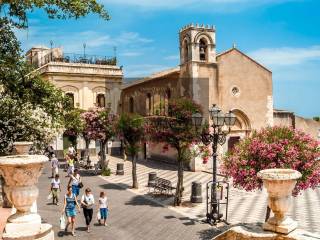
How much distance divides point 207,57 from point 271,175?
2511 cm

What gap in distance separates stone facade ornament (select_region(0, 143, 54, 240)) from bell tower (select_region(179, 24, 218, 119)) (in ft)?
80.8

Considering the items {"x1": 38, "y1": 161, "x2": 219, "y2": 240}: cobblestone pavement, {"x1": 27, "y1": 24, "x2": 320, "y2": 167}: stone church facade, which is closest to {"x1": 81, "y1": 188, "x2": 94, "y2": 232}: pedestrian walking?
{"x1": 38, "y1": 161, "x2": 219, "y2": 240}: cobblestone pavement

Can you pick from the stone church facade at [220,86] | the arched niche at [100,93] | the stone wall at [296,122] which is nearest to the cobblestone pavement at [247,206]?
the stone church facade at [220,86]

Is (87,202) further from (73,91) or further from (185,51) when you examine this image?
(73,91)

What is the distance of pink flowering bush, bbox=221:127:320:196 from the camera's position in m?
11.5

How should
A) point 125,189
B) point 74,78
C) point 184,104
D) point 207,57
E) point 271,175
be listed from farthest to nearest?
point 74,78
point 207,57
point 125,189
point 184,104
point 271,175

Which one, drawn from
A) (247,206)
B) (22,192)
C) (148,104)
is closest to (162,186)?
(247,206)

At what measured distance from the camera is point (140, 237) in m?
13.6

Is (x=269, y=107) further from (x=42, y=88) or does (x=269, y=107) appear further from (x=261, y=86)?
(x=42, y=88)

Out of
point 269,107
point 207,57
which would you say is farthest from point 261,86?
point 207,57

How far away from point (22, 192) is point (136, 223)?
9.99 meters

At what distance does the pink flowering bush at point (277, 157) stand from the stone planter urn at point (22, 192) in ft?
23.6

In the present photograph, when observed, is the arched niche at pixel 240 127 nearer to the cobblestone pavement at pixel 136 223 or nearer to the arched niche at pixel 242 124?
the arched niche at pixel 242 124

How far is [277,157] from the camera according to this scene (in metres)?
11.6
